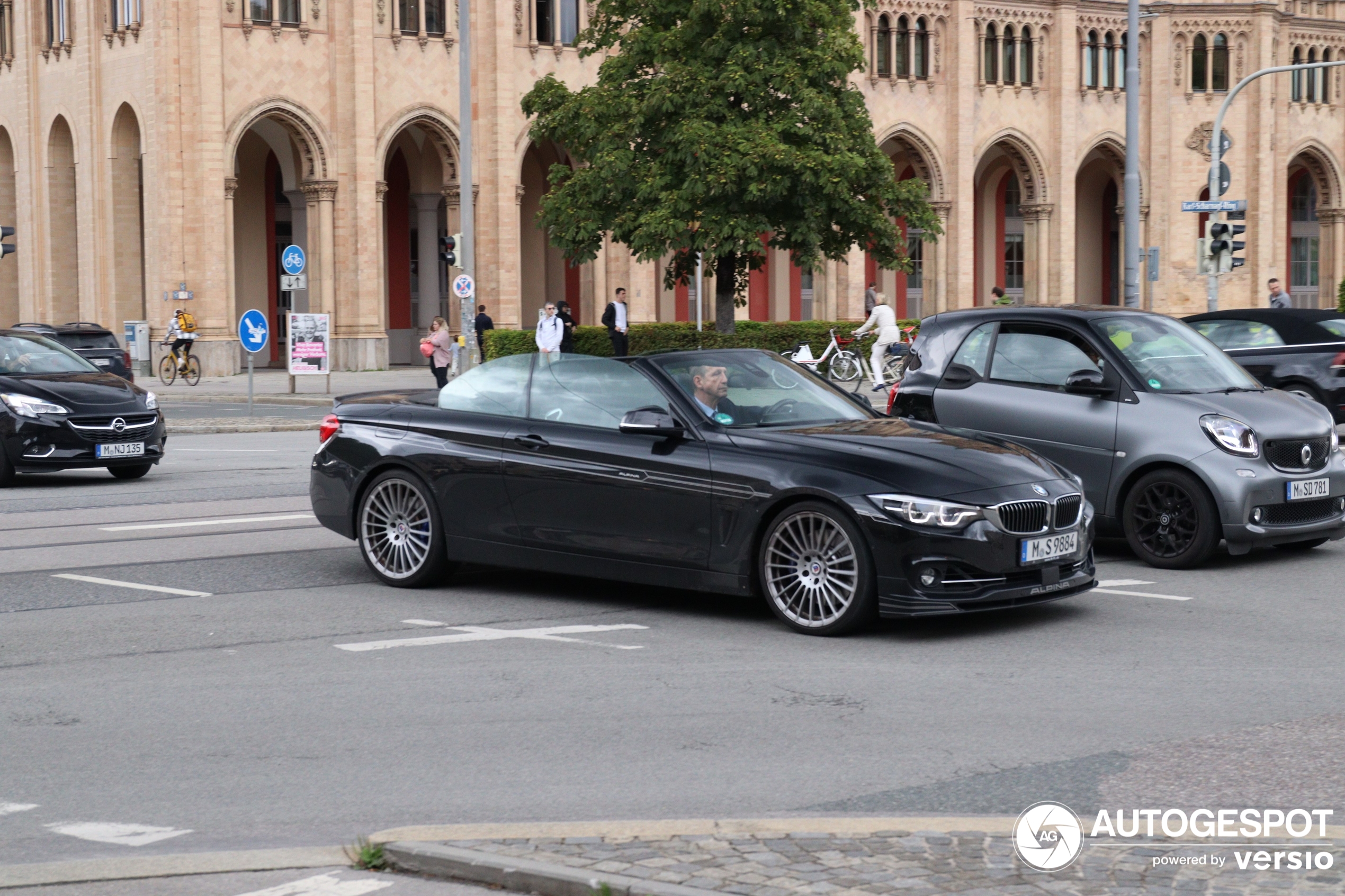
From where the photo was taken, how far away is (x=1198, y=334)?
1211 centimetres

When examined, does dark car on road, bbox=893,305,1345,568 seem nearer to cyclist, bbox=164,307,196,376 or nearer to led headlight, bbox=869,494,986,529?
led headlight, bbox=869,494,986,529

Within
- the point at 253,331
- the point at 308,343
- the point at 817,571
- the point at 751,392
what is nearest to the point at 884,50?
the point at 308,343

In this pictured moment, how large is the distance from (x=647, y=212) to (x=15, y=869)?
27.6m

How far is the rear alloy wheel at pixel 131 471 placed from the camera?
17.1 metres

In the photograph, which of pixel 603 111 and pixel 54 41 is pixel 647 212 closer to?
pixel 603 111

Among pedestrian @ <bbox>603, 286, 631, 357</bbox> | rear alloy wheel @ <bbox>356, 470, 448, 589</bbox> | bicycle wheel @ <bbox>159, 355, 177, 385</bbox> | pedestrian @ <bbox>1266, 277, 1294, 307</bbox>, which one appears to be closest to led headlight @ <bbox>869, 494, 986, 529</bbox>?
rear alloy wheel @ <bbox>356, 470, 448, 589</bbox>

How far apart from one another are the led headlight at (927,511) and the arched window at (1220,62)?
181 ft

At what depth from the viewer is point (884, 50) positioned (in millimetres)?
54406

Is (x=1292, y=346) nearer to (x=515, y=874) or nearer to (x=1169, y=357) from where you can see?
(x=1169, y=357)

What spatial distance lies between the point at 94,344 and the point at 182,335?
310 inches

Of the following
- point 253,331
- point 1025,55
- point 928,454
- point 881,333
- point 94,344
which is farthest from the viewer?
point 1025,55

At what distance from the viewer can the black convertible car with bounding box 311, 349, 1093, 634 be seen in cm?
834

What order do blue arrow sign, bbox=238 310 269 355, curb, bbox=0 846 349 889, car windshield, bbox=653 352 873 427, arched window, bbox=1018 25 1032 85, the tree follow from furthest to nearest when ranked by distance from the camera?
arched window, bbox=1018 25 1032 85, the tree, blue arrow sign, bbox=238 310 269 355, car windshield, bbox=653 352 873 427, curb, bbox=0 846 349 889

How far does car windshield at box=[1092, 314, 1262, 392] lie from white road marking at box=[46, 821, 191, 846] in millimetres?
7421
